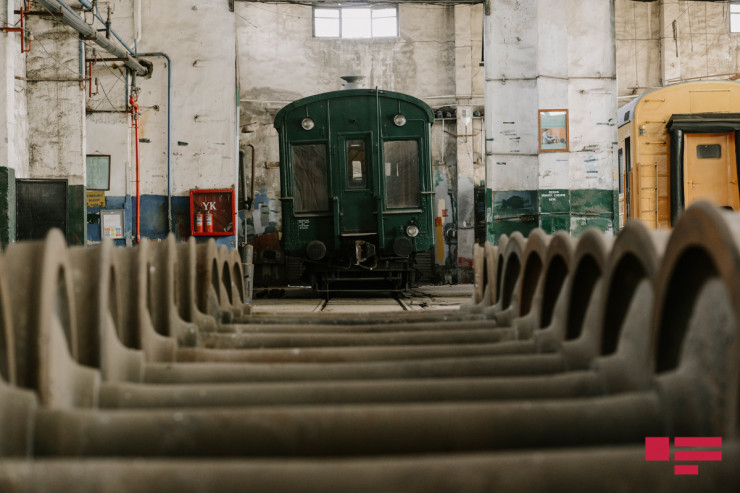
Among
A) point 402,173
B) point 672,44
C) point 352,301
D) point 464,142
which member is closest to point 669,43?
point 672,44

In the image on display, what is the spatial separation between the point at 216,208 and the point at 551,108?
4.80 meters

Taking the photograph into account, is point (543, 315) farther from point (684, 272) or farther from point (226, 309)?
point (226, 309)

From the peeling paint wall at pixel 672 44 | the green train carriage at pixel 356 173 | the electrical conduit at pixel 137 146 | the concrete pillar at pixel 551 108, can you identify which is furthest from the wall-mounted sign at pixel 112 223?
the peeling paint wall at pixel 672 44

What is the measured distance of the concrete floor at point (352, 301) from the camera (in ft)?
24.9

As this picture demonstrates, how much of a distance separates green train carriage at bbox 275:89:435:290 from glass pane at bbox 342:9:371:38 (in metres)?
5.16

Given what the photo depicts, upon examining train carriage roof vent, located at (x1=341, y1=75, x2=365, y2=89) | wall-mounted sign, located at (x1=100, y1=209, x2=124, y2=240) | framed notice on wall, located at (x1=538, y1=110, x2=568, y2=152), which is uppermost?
train carriage roof vent, located at (x1=341, y1=75, x2=365, y2=89)

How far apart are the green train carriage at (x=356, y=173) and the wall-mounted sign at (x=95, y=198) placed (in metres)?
3.02

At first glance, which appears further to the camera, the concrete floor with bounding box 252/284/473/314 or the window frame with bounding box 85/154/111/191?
the window frame with bounding box 85/154/111/191

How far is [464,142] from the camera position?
43.1 feet

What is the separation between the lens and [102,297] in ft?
6.37

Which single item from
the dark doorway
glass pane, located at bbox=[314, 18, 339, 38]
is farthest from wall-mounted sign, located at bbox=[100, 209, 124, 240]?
glass pane, located at bbox=[314, 18, 339, 38]

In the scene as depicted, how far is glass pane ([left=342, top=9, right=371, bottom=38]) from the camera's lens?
527 inches

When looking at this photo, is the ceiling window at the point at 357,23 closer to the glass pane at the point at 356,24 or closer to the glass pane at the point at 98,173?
the glass pane at the point at 356,24

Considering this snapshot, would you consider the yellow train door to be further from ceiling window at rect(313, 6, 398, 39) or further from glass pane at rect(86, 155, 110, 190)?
glass pane at rect(86, 155, 110, 190)
